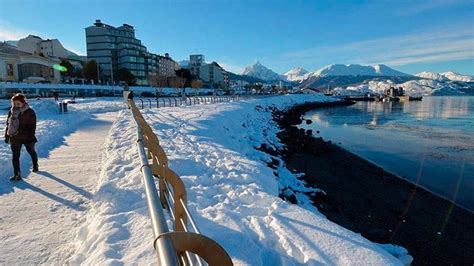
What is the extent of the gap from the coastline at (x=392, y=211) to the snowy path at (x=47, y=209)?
5600 millimetres

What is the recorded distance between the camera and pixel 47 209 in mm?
4629

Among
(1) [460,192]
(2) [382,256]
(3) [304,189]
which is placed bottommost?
(1) [460,192]

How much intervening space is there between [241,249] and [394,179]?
1151 cm

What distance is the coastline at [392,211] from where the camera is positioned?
23.8 feet

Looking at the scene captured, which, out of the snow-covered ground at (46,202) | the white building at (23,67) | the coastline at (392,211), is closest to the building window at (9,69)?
the white building at (23,67)

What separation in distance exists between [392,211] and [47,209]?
29.4 feet

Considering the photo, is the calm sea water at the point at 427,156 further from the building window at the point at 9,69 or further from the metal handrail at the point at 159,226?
the building window at the point at 9,69

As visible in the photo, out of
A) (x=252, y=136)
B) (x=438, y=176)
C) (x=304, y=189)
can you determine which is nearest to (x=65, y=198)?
(x=304, y=189)

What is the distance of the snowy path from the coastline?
5.60 metres

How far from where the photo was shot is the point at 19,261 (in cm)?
333

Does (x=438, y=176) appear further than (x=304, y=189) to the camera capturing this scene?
Yes

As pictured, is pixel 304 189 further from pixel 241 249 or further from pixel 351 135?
pixel 351 135

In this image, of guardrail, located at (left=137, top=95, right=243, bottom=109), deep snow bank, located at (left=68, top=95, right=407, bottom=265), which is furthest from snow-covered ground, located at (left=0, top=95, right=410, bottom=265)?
guardrail, located at (left=137, top=95, right=243, bottom=109)

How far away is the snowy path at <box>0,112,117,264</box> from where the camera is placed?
352 cm
